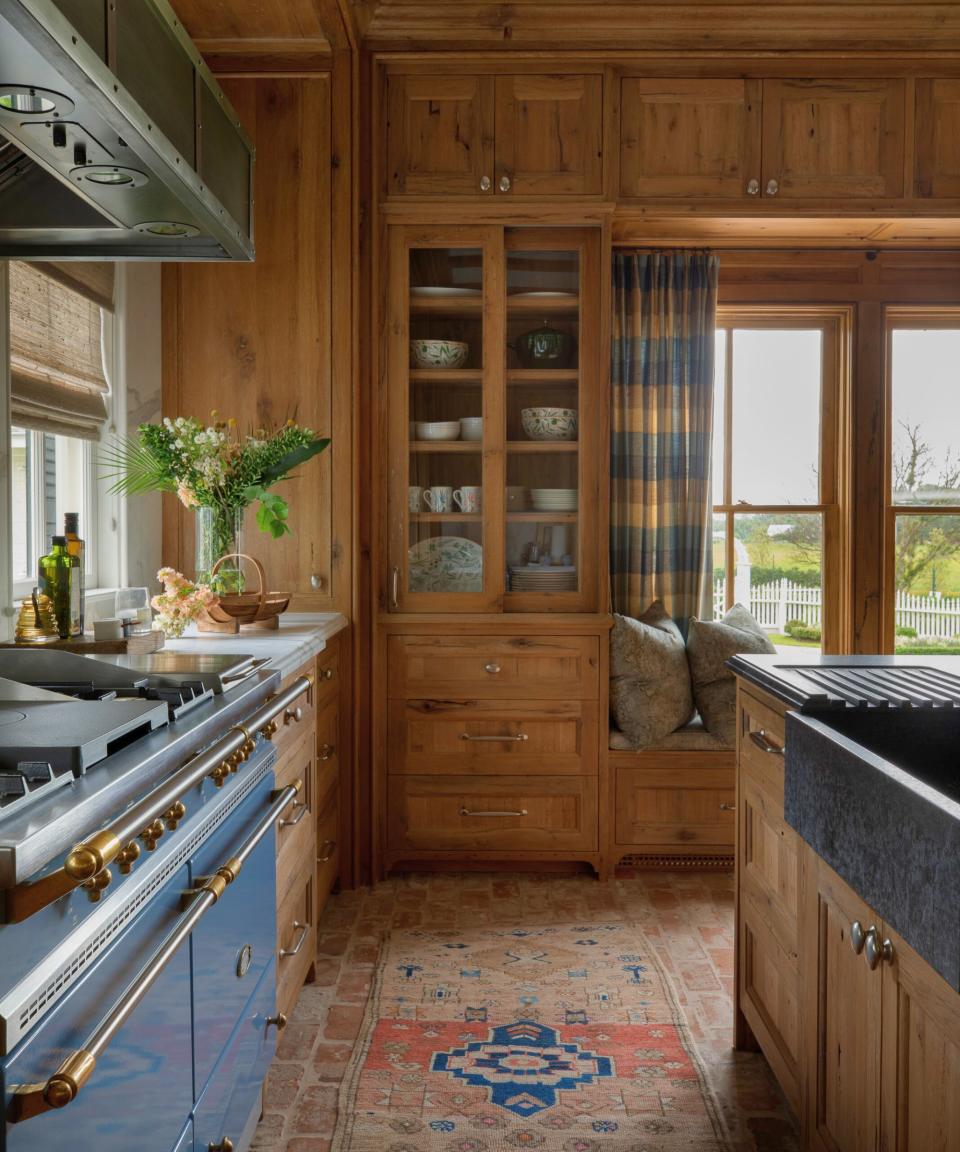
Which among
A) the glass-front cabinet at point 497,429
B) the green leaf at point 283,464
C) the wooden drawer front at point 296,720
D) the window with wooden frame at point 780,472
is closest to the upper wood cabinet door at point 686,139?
the glass-front cabinet at point 497,429

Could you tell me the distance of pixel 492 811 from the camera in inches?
128

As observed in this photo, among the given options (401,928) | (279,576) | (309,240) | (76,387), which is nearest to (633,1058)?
(401,928)

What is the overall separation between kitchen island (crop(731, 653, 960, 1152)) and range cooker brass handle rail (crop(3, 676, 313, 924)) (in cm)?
81

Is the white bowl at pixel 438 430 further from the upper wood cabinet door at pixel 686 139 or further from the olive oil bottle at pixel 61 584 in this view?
the olive oil bottle at pixel 61 584

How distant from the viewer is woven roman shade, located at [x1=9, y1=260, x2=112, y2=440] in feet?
7.61

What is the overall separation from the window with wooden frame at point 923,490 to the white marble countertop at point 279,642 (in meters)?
2.36

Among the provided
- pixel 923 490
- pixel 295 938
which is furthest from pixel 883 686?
pixel 923 490

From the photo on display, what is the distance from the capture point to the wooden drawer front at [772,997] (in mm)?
1776

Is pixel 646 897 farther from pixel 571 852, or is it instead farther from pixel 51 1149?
pixel 51 1149

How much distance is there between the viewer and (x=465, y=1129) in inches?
74.9

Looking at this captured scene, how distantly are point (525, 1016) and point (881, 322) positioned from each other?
292cm

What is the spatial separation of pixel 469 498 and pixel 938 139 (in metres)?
1.95

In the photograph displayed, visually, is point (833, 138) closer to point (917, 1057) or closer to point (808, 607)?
point (808, 607)

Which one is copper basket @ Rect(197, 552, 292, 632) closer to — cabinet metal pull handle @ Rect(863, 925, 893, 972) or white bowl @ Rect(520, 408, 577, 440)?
white bowl @ Rect(520, 408, 577, 440)
